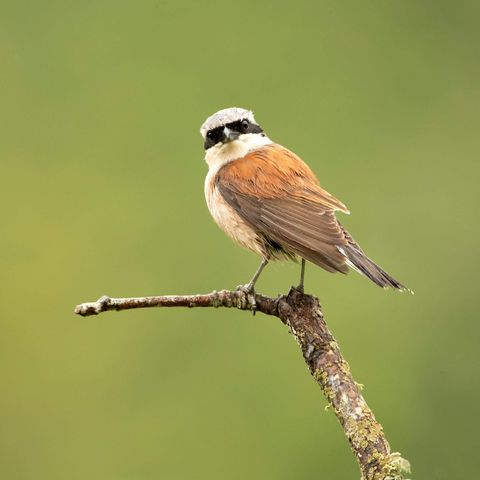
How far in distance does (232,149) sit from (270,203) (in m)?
0.60

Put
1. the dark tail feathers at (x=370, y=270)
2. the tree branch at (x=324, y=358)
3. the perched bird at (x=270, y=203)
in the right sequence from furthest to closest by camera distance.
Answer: the perched bird at (x=270, y=203), the dark tail feathers at (x=370, y=270), the tree branch at (x=324, y=358)

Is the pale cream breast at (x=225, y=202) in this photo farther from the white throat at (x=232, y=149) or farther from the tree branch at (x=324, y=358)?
the tree branch at (x=324, y=358)

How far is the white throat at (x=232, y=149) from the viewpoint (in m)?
6.01

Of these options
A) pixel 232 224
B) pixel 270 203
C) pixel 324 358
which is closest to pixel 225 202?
pixel 232 224

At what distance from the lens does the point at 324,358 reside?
4133 millimetres

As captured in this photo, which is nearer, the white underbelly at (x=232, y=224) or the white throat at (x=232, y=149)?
the white underbelly at (x=232, y=224)

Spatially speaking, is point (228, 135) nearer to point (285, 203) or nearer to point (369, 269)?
point (285, 203)

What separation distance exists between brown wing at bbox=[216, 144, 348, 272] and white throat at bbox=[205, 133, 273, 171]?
0.10 meters

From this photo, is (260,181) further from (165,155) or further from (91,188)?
(91,188)

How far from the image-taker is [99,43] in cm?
1043

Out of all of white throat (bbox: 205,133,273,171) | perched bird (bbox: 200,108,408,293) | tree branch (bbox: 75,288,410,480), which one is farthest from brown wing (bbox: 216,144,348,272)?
tree branch (bbox: 75,288,410,480)

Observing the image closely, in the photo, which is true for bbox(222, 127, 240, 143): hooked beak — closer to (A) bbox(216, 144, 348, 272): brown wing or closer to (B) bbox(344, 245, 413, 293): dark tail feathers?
(A) bbox(216, 144, 348, 272): brown wing

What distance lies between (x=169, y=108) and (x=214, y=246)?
5.72 ft

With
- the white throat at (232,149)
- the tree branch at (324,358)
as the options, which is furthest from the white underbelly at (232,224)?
the tree branch at (324,358)
